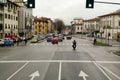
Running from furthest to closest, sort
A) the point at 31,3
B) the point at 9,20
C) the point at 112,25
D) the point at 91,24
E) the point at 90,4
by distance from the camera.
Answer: the point at 91,24, the point at 112,25, the point at 9,20, the point at 90,4, the point at 31,3

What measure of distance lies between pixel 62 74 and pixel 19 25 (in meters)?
87.4

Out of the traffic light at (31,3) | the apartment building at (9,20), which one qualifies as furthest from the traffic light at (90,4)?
the apartment building at (9,20)

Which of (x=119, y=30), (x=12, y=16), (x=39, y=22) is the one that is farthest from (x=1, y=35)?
(x=39, y=22)

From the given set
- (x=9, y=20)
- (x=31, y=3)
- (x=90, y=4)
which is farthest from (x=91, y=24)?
(x=31, y=3)

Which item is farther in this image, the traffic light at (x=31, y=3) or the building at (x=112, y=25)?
the building at (x=112, y=25)

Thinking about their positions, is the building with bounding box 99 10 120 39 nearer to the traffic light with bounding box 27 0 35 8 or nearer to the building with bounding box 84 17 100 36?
the building with bounding box 84 17 100 36

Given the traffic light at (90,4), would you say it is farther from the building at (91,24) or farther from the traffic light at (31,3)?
the building at (91,24)

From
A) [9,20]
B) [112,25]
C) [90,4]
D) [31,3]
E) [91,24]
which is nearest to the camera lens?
[31,3]

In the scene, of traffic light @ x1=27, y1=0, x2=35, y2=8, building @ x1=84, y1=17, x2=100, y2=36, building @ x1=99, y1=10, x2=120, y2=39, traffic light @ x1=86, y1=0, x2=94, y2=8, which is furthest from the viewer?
building @ x1=84, y1=17, x2=100, y2=36

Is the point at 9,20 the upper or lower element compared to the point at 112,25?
upper

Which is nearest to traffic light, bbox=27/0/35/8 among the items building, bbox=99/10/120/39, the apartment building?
the apartment building

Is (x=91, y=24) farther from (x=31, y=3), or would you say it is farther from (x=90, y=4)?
(x=31, y=3)

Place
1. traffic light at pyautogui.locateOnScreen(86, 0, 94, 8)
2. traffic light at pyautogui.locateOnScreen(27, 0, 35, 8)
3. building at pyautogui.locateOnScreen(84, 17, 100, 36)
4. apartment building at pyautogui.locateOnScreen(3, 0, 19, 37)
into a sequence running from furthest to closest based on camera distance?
1. building at pyautogui.locateOnScreen(84, 17, 100, 36)
2. apartment building at pyautogui.locateOnScreen(3, 0, 19, 37)
3. traffic light at pyautogui.locateOnScreen(86, 0, 94, 8)
4. traffic light at pyautogui.locateOnScreen(27, 0, 35, 8)

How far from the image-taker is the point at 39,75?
1684 centimetres
